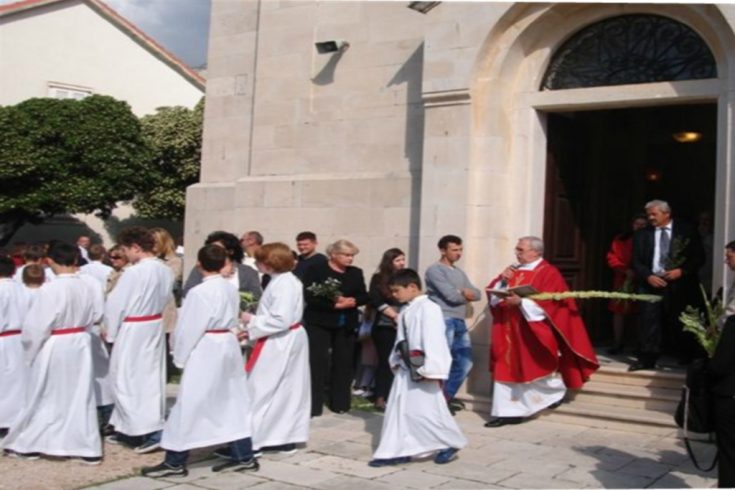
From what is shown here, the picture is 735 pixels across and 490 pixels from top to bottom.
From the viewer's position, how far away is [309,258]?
9.50 m

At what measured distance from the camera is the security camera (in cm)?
1121

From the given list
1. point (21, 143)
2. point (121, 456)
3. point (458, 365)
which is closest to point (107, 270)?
point (121, 456)

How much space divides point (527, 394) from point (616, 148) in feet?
15.6

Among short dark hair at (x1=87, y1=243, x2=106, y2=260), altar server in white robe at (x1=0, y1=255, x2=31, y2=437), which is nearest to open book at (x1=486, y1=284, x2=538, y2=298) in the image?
altar server in white robe at (x1=0, y1=255, x2=31, y2=437)

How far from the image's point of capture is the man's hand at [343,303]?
9.11 metres

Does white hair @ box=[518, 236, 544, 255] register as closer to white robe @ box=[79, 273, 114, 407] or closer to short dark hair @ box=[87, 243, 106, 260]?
white robe @ box=[79, 273, 114, 407]

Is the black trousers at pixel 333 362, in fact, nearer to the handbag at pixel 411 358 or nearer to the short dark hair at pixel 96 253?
the handbag at pixel 411 358

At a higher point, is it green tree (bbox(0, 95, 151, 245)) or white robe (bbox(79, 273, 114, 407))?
green tree (bbox(0, 95, 151, 245))

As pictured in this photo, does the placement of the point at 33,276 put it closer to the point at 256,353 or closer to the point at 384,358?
the point at 256,353

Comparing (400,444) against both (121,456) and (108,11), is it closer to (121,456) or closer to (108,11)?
(121,456)

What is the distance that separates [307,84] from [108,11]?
833 inches

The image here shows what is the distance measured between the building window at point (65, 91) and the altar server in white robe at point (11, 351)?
22390 mm

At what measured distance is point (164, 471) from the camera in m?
6.64

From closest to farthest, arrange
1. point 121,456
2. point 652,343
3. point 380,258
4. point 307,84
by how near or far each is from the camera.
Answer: point 121,456 → point 652,343 → point 380,258 → point 307,84
